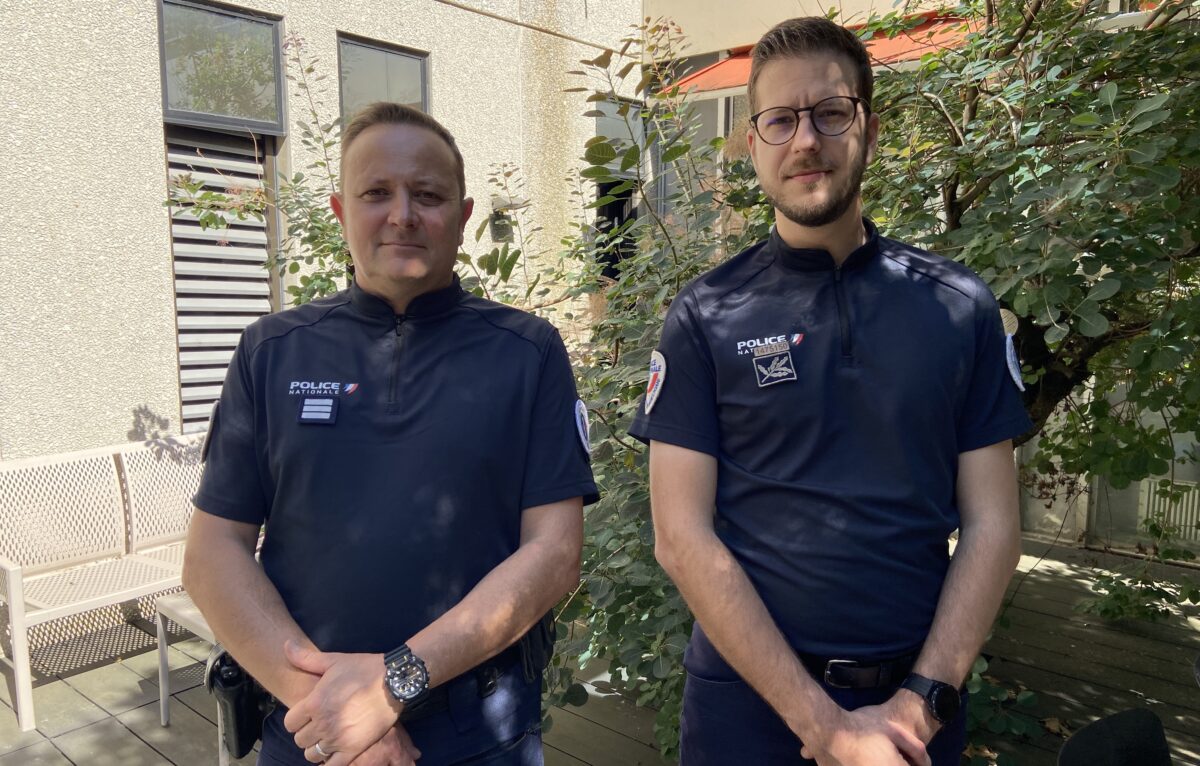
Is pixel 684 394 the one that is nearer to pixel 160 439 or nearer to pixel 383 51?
pixel 160 439

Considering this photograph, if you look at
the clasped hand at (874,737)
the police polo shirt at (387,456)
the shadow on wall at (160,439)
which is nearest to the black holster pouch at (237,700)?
the police polo shirt at (387,456)

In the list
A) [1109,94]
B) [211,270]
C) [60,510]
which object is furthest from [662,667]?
[211,270]

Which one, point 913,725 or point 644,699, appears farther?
point 644,699

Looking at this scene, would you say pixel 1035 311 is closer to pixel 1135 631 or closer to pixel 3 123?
pixel 1135 631

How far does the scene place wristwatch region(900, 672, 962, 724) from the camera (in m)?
1.48

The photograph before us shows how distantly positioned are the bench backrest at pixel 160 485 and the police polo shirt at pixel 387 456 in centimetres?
351

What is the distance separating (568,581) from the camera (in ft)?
5.53

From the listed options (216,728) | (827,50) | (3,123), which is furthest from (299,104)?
(827,50)

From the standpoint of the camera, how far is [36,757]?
11.7ft

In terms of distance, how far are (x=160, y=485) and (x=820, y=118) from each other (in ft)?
14.6

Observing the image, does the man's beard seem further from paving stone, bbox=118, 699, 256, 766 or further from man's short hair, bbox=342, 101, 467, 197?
paving stone, bbox=118, 699, 256, 766

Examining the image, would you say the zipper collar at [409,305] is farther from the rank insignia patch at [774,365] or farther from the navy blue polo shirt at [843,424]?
the rank insignia patch at [774,365]

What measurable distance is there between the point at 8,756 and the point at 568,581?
10.7ft

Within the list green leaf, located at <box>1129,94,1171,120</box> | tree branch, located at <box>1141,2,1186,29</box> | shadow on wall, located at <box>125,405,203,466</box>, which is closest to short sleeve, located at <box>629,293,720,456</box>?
green leaf, located at <box>1129,94,1171,120</box>
